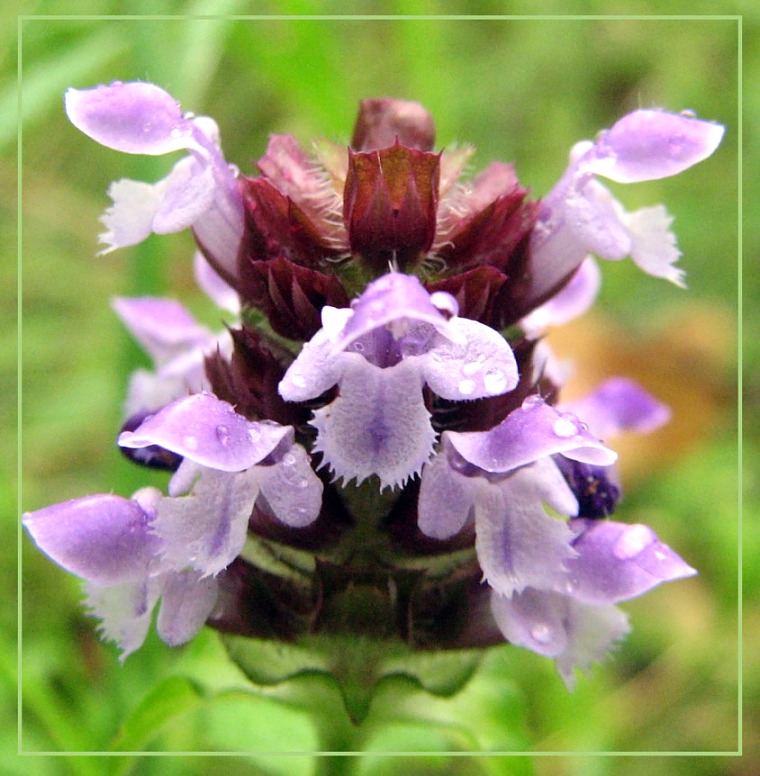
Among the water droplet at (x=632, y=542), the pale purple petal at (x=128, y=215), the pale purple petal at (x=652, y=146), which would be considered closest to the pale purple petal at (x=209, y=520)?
the pale purple petal at (x=128, y=215)

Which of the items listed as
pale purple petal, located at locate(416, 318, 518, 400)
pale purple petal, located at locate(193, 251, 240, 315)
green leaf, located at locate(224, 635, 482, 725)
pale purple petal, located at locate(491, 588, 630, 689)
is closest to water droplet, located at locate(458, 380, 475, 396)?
pale purple petal, located at locate(416, 318, 518, 400)

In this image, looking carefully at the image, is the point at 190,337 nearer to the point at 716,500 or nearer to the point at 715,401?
the point at 716,500

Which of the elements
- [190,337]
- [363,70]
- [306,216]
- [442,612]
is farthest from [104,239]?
[363,70]

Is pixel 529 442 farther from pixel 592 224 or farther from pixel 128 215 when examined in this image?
pixel 128 215

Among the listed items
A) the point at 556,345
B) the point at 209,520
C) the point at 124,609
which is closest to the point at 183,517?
the point at 209,520

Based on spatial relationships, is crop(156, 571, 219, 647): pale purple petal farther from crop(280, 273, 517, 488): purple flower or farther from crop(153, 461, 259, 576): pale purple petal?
crop(280, 273, 517, 488): purple flower
